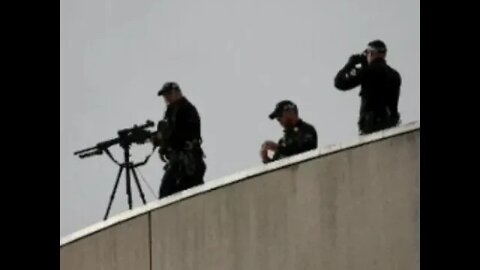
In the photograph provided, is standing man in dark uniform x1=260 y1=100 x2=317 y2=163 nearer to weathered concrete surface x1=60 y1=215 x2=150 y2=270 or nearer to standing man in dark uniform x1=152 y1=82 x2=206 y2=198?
standing man in dark uniform x1=152 y1=82 x2=206 y2=198

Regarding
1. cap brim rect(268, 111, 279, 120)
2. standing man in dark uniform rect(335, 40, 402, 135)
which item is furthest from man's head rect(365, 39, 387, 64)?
cap brim rect(268, 111, 279, 120)

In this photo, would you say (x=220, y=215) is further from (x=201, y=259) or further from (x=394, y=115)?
(x=394, y=115)

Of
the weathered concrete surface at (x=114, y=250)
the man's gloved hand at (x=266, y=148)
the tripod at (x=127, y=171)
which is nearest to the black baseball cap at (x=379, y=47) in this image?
the man's gloved hand at (x=266, y=148)

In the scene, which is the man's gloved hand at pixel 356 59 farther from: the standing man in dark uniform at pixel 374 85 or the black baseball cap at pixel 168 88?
the black baseball cap at pixel 168 88

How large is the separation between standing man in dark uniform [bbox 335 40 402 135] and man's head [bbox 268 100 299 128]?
0.44 metres

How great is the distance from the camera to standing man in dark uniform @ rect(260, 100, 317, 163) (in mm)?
7129

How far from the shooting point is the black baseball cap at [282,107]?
726cm

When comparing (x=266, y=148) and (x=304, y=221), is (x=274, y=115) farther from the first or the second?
(x=304, y=221)

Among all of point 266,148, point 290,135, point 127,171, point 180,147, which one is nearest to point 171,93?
point 180,147

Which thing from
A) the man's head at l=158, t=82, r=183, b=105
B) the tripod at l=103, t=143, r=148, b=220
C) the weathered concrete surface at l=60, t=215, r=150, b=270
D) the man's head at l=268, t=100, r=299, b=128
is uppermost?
the man's head at l=158, t=82, r=183, b=105
